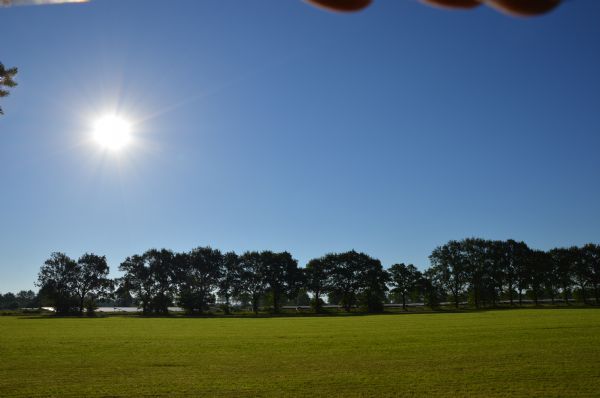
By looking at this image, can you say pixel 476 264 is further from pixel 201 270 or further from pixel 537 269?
pixel 201 270

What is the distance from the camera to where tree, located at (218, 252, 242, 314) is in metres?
125

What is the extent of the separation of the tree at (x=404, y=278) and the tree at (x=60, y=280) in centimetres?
9154

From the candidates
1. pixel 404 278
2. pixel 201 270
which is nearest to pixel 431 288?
pixel 404 278

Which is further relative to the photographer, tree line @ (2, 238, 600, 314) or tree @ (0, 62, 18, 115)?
tree line @ (2, 238, 600, 314)

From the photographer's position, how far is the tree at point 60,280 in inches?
4296

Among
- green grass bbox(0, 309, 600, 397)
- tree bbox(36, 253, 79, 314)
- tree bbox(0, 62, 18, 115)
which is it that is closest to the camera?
tree bbox(0, 62, 18, 115)

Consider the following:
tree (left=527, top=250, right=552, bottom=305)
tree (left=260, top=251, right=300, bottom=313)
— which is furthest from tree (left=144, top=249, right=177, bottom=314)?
tree (left=527, top=250, right=552, bottom=305)

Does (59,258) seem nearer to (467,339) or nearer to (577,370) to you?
(467,339)

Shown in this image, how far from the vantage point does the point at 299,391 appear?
14.3m

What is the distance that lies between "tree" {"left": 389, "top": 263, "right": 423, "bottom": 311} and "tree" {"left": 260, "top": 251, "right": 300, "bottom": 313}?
3031cm

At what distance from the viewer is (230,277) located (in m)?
126

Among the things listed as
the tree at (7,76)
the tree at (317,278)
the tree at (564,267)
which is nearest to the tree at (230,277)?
the tree at (317,278)

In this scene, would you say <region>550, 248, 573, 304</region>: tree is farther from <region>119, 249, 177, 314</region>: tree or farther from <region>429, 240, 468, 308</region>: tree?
<region>119, 249, 177, 314</region>: tree

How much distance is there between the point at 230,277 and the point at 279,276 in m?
15.0
